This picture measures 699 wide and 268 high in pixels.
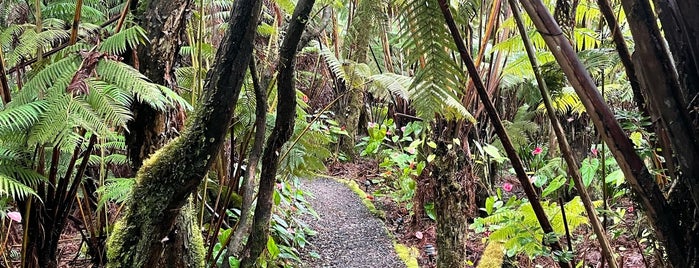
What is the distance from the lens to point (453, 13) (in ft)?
3.58

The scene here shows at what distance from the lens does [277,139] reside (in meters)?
1.98

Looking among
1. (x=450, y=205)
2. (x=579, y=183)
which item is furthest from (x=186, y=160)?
(x=450, y=205)

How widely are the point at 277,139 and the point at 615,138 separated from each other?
1.35 m

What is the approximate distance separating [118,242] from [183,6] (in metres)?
0.87

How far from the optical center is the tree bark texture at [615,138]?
0.80 meters

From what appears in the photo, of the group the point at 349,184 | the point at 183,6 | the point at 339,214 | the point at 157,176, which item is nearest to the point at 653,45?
the point at 157,176

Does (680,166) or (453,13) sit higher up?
(453,13)

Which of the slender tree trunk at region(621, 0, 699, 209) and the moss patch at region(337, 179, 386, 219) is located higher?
the slender tree trunk at region(621, 0, 699, 209)

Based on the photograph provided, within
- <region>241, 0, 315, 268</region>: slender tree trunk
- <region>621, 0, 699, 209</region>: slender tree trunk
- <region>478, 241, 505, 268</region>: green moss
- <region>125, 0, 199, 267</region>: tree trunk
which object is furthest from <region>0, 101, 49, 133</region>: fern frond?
<region>478, 241, 505, 268</region>: green moss

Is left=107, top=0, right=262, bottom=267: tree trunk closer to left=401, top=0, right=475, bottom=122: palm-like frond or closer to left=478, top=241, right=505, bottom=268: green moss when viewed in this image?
left=401, top=0, right=475, bottom=122: palm-like frond

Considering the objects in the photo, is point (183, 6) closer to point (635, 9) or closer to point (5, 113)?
point (5, 113)

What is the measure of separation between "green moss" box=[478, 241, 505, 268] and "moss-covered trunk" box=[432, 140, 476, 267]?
0.45m

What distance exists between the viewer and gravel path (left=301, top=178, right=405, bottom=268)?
409 cm

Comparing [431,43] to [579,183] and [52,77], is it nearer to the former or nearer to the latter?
[579,183]
